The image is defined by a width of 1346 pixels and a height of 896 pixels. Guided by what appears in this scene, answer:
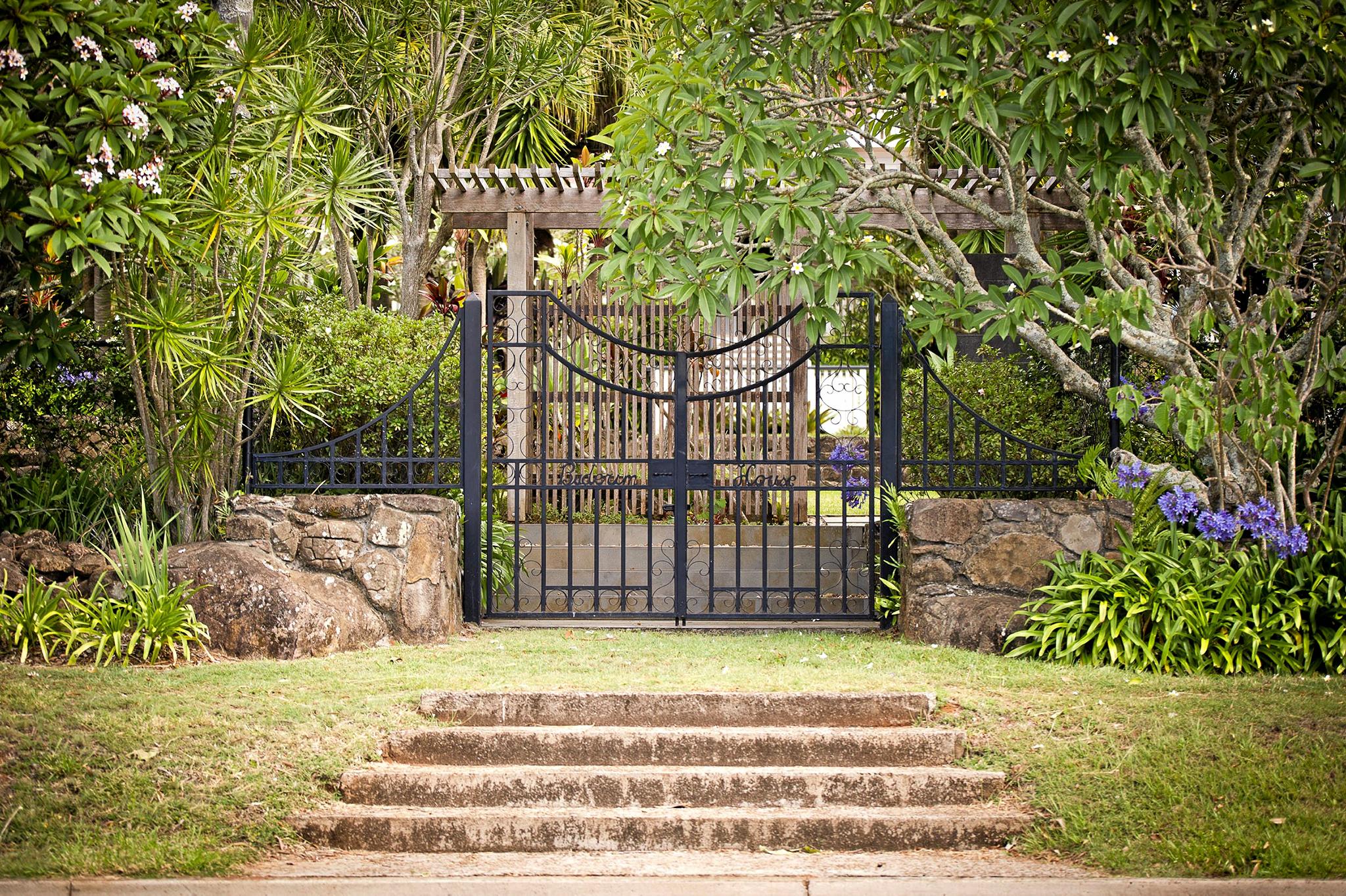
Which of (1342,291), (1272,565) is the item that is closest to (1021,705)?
(1272,565)

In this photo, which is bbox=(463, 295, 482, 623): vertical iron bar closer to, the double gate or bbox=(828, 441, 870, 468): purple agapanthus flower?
the double gate

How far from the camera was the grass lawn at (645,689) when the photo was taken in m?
4.34

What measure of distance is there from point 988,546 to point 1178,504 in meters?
1.13

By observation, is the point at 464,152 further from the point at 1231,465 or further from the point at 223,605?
the point at 1231,465

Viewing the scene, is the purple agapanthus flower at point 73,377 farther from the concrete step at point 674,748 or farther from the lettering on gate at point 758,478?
the lettering on gate at point 758,478

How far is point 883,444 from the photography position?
7.86m

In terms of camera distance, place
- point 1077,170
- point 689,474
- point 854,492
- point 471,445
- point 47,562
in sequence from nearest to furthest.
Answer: point 47,562 < point 1077,170 < point 471,445 < point 689,474 < point 854,492

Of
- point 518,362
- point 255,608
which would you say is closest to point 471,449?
point 255,608

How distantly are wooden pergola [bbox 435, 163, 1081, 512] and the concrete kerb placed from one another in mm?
5519

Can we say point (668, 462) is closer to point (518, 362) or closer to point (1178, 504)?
point (518, 362)

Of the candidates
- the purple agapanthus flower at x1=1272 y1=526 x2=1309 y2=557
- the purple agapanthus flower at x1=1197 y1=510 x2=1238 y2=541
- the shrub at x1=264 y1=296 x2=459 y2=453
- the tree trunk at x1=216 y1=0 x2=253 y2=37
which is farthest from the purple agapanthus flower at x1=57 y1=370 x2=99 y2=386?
the purple agapanthus flower at x1=1272 y1=526 x2=1309 y2=557

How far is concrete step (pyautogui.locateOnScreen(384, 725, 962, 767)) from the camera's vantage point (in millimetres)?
5258

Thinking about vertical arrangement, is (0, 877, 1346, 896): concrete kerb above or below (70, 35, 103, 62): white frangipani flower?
below

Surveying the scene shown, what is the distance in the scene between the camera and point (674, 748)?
5.26 metres
